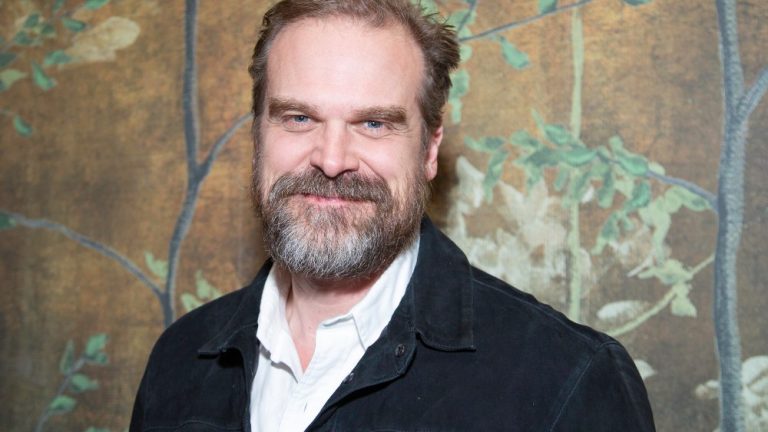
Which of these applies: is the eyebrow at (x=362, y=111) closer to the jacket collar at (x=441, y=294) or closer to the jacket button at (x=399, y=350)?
the jacket collar at (x=441, y=294)

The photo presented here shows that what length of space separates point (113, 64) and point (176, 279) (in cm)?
50

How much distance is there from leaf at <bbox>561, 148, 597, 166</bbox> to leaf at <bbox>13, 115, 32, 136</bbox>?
3.92ft

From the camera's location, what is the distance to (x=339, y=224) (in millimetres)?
1183

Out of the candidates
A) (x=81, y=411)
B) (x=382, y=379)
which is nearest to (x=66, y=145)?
(x=81, y=411)

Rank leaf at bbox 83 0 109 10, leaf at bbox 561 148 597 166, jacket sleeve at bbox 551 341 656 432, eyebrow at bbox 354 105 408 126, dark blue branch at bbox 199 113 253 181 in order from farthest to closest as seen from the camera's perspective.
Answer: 1. leaf at bbox 83 0 109 10
2. dark blue branch at bbox 199 113 253 181
3. leaf at bbox 561 148 597 166
4. eyebrow at bbox 354 105 408 126
5. jacket sleeve at bbox 551 341 656 432

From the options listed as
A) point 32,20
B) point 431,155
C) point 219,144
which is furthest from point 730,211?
point 32,20

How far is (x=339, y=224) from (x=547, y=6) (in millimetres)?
592

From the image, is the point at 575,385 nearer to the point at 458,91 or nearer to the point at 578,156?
the point at 578,156

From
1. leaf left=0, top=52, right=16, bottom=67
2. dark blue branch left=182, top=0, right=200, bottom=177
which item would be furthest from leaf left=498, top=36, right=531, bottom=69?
leaf left=0, top=52, right=16, bottom=67

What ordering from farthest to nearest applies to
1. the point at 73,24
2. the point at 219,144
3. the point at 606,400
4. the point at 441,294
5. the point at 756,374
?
the point at 73,24
the point at 219,144
the point at 756,374
the point at 441,294
the point at 606,400

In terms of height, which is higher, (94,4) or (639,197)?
(94,4)

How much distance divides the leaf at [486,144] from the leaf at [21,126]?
1.01 m

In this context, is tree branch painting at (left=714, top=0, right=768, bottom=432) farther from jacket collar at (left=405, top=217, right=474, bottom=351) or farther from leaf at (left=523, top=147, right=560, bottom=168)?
jacket collar at (left=405, top=217, right=474, bottom=351)

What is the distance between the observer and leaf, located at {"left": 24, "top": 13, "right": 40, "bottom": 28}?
1766mm
